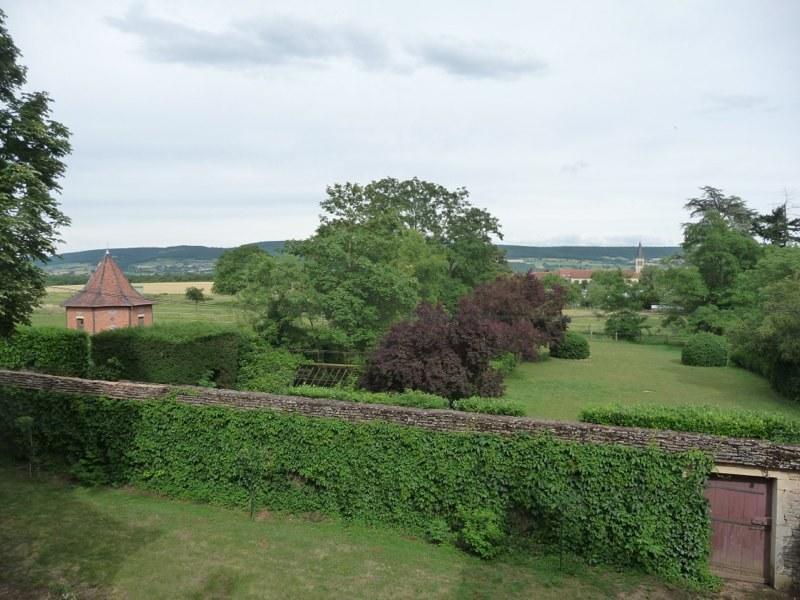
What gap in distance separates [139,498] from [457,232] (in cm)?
4628

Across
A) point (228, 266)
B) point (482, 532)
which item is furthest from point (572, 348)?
point (228, 266)

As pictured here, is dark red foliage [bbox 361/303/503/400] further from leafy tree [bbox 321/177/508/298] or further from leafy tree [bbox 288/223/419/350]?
leafy tree [bbox 321/177/508/298]

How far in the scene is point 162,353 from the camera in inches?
746

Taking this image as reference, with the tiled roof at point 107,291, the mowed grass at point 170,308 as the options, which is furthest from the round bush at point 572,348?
the tiled roof at point 107,291

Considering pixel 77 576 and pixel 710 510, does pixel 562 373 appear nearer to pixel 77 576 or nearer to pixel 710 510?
pixel 710 510

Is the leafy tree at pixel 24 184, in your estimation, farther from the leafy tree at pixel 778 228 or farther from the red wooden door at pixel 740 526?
the leafy tree at pixel 778 228

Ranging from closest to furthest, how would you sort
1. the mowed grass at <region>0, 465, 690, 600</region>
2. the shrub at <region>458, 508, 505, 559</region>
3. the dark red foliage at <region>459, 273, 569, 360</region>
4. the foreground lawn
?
the mowed grass at <region>0, 465, 690, 600</region> → the shrub at <region>458, 508, 505, 559</region> → the foreground lawn → the dark red foliage at <region>459, 273, 569, 360</region>

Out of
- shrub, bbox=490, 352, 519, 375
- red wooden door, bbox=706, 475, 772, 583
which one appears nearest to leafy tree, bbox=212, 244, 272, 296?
shrub, bbox=490, 352, 519, 375

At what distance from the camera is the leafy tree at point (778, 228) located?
52.9m

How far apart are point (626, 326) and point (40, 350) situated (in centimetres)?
4617

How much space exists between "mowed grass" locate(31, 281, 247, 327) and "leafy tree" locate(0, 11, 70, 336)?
12.9 meters

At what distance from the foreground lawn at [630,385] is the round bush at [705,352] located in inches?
34.8

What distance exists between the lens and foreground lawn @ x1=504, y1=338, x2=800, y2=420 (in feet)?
72.6

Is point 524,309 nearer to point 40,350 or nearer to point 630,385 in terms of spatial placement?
point 630,385
